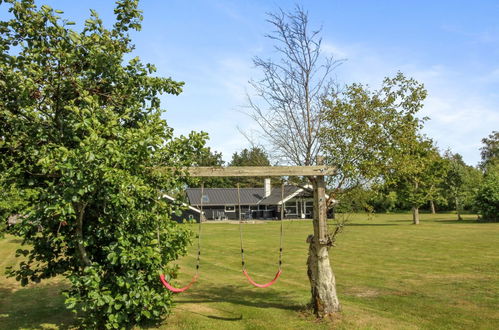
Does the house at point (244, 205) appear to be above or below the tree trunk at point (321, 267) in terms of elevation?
above

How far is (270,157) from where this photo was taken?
11148mm

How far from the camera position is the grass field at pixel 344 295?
9273 mm

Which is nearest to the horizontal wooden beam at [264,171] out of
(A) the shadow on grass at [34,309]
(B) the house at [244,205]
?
(A) the shadow on grass at [34,309]

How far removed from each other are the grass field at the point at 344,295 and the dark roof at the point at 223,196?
36.1 metres

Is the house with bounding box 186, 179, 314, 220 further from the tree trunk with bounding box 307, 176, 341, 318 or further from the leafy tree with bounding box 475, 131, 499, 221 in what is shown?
the tree trunk with bounding box 307, 176, 341, 318

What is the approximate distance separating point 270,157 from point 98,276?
558 cm

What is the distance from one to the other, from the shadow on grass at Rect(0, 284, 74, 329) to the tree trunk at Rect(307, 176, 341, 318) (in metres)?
5.75

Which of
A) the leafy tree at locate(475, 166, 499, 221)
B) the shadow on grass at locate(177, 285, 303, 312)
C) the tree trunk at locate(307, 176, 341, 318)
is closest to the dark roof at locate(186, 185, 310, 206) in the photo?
the leafy tree at locate(475, 166, 499, 221)

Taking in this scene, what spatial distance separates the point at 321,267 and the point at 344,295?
312cm

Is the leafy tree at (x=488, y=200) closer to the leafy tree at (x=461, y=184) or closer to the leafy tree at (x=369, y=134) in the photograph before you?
the leafy tree at (x=461, y=184)

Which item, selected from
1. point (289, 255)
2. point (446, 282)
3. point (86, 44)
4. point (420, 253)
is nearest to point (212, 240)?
point (289, 255)

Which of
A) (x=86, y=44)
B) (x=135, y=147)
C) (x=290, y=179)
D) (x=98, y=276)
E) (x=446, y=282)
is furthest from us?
(x=446, y=282)

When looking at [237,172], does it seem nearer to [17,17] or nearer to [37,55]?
[37,55]

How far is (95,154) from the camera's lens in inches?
253
